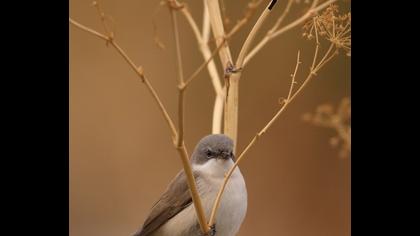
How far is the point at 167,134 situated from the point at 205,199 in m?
0.21

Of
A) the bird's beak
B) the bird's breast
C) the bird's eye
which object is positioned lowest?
the bird's breast

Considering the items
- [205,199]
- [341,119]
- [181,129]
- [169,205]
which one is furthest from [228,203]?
[181,129]

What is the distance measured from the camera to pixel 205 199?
1.40m

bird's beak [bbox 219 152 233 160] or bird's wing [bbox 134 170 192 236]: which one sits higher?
bird's beak [bbox 219 152 233 160]

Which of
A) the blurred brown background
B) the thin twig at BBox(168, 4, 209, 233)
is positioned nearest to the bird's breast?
the blurred brown background

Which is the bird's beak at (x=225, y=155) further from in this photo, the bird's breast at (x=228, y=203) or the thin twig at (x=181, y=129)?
the thin twig at (x=181, y=129)

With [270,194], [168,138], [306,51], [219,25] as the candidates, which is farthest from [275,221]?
[219,25]

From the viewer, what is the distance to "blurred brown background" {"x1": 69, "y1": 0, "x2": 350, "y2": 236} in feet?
4.50

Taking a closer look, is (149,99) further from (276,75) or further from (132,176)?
(276,75)

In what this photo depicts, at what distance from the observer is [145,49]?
4.53ft

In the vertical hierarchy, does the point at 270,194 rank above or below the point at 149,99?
below

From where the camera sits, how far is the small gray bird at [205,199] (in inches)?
52.1

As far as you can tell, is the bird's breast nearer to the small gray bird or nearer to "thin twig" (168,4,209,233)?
the small gray bird

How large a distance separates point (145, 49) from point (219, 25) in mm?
272
